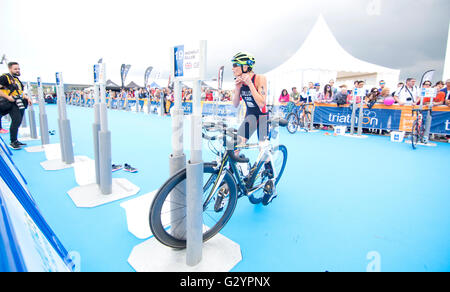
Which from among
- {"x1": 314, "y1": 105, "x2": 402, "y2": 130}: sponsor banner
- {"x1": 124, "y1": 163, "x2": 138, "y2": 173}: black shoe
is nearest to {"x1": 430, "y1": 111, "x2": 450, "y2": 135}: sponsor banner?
{"x1": 314, "y1": 105, "x2": 402, "y2": 130}: sponsor banner

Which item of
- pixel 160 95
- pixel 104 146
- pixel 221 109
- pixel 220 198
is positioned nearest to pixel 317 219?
pixel 220 198

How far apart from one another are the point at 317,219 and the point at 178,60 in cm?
208

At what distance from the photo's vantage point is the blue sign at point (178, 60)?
151 centimetres

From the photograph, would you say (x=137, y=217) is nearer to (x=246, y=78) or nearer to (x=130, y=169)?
(x=246, y=78)

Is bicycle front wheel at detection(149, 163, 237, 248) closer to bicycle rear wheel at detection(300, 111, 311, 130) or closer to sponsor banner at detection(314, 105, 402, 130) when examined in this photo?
bicycle rear wheel at detection(300, 111, 311, 130)

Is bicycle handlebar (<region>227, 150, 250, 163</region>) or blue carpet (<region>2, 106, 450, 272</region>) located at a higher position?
bicycle handlebar (<region>227, 150, 250, 163</region>)

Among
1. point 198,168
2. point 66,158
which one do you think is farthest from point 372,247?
point 66,158

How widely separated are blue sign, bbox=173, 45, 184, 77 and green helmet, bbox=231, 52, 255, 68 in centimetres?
106

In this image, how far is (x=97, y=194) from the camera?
2852 millimetres

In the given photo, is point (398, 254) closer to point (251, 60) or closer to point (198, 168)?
point (198, 168)

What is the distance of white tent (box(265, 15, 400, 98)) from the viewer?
13.8 meters

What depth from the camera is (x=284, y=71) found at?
15258 millimetres

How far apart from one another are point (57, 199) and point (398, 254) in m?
3.53

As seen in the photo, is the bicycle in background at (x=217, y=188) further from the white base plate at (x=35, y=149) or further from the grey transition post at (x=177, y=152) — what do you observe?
the white base plate at (x=35, y=149)
